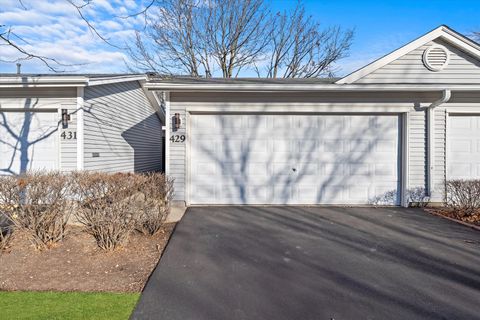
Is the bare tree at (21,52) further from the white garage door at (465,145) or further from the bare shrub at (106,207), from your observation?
the white garage door at (465,145)

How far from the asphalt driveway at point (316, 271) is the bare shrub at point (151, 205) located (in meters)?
0.42

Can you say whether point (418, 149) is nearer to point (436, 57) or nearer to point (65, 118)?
point (436, 57)

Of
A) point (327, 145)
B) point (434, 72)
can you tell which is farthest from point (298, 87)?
point (434, 72)

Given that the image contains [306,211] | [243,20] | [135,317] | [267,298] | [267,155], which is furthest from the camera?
[243,20]

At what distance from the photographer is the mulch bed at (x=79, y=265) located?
3.48 metres

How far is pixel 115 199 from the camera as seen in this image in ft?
14.4

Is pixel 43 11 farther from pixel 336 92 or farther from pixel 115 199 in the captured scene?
pixel 336 92

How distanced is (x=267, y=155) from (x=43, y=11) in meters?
5.47

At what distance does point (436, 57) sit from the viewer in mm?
7676

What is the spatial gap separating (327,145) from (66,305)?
636cm

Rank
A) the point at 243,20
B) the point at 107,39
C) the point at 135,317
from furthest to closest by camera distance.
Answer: the point at 243,20 < the point at 107,39 < the point at 135,317

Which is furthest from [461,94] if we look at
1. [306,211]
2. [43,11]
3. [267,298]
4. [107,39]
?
[43,11]

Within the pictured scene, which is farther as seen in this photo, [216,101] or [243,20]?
[243,20]

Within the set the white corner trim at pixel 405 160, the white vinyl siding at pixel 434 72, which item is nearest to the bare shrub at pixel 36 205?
the white vinyl siding at pixel 434 72
